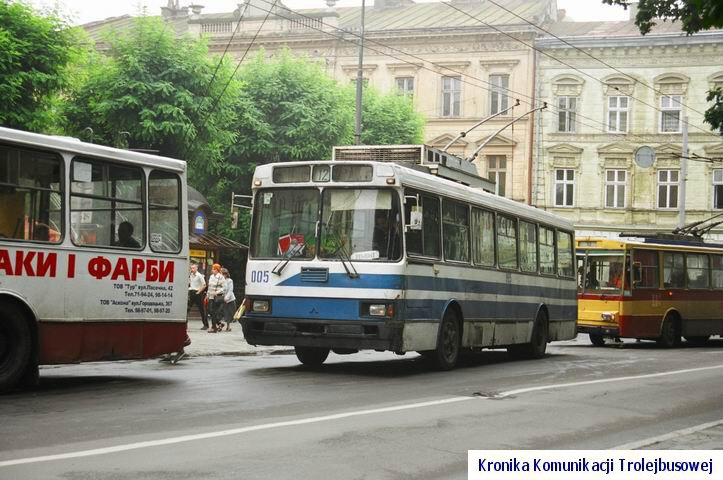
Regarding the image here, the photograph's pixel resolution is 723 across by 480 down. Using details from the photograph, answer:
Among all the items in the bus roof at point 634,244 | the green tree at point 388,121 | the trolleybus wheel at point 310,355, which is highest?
the green tree at point 388,121

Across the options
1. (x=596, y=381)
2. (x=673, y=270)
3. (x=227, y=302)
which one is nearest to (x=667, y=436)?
(x=596, y=381)

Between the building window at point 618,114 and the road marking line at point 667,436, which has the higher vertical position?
the building window at point 618,114

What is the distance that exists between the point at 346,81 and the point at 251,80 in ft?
41.9

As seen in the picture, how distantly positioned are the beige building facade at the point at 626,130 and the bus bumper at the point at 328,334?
42.1 meters

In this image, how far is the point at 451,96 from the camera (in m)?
59.5

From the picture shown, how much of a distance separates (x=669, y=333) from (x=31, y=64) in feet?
63.5

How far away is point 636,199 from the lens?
56.6 metres

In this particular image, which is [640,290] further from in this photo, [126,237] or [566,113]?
[566,113]

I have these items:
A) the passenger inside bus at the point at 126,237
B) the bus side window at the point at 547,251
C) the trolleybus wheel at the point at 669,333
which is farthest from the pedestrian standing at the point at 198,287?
the passenger inside bus at the point at 126,237

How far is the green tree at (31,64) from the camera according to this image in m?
32.4

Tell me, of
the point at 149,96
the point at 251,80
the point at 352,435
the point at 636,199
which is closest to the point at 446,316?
the point at 352,435

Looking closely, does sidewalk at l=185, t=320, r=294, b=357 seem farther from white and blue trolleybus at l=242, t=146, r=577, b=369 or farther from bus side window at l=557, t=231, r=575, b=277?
bus side window at l=557, t=231, r=575, b=277

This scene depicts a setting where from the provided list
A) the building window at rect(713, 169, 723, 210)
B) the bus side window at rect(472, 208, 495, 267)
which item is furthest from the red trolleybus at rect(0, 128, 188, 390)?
the building window at rect(713, 169, 723, 210)

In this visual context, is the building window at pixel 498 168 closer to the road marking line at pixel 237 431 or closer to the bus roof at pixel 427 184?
the bus roof at pixel 427 184
